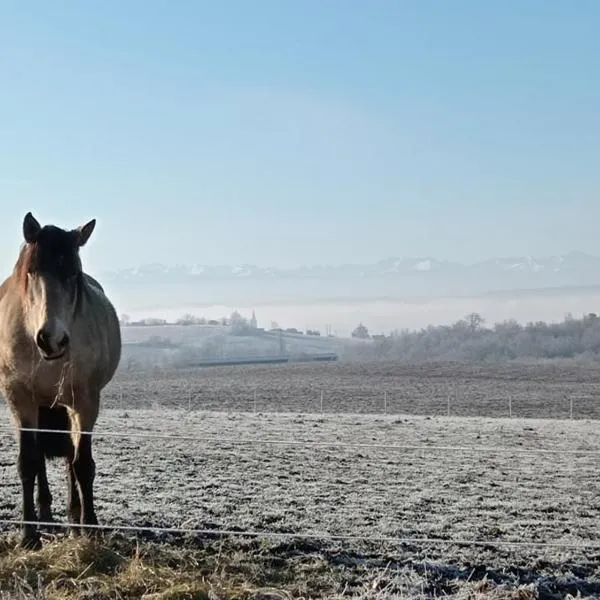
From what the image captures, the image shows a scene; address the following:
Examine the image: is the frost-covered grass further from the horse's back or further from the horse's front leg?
the horse's back

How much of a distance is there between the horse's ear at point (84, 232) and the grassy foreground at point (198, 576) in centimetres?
227

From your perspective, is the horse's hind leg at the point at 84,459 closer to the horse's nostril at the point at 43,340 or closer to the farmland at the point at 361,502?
the farmland at the point at 361,502

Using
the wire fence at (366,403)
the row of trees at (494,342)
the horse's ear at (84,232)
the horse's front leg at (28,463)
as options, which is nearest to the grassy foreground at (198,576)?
the horse's front leg at (28,463)

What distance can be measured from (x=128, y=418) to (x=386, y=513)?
38.5 feet

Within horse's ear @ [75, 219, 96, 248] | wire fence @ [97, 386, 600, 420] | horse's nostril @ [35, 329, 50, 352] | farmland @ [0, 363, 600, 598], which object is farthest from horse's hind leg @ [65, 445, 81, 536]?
wire fence @ [97, 386, 600, 420]

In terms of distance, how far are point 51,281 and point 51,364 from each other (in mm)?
816

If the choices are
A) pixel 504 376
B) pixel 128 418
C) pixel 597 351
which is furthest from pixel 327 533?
pixel 597 351

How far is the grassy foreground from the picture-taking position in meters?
4.66

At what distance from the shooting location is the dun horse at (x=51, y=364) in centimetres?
546

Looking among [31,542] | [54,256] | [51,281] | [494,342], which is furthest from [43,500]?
[494,342]

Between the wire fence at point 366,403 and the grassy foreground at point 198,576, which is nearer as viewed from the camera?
the grassy foreground at point 198,576

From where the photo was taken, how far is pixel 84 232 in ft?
19.3

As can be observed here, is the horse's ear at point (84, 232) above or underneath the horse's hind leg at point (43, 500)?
above

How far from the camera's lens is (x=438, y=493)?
7953 mm
